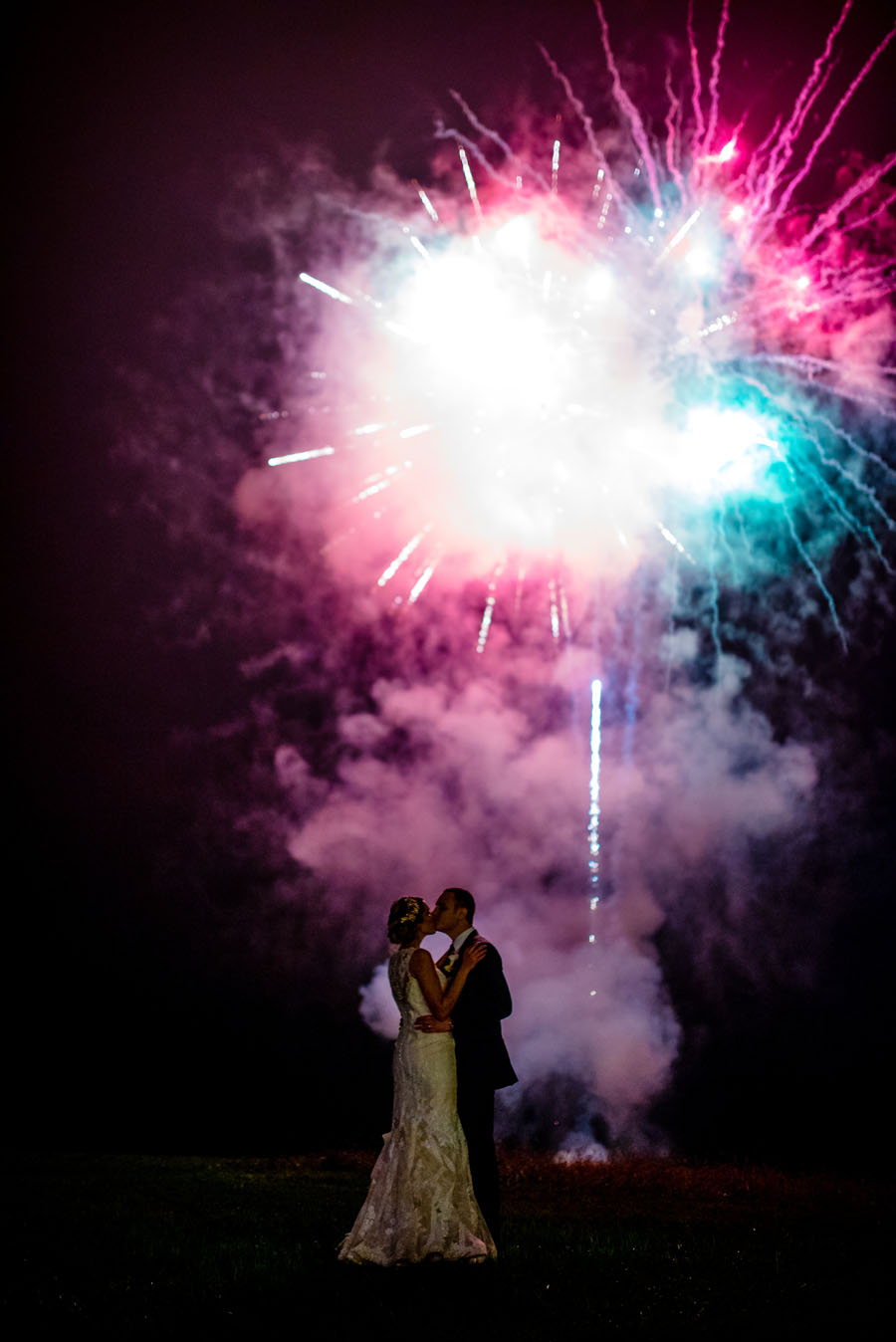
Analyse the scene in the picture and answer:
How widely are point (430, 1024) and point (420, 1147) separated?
1.99 feet

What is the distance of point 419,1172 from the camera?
5.30 meters

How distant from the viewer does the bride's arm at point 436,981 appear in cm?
542

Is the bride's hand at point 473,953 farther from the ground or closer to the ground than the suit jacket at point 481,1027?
farther from the ground

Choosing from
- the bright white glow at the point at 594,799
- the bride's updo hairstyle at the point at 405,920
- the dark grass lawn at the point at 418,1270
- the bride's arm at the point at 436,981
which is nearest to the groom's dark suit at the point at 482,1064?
the bride's arm at the point at 436,981

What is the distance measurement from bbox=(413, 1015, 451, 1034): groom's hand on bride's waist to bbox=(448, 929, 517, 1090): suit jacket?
0.62 feet

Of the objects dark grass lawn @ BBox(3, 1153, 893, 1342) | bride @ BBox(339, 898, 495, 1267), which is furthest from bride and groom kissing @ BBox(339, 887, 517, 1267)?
dark grass lawn @ BBox(3, 1153, 893, 1342)

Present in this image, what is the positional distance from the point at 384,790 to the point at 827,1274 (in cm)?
1706

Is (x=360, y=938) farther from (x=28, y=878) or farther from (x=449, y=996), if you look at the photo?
(x=449, y=996)

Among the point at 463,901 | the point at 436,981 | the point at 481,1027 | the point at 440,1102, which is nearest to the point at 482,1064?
the point at 481,1027

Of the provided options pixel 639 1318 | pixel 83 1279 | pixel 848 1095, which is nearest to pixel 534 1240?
pixel 639 1318

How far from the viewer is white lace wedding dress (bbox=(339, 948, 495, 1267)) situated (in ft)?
17.1

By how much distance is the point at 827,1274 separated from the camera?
5.77 metres

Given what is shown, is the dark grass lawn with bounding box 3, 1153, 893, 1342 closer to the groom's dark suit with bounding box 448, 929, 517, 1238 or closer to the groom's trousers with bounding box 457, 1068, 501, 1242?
the groom's trousers with bounding box 457, 1068, 501, 1242

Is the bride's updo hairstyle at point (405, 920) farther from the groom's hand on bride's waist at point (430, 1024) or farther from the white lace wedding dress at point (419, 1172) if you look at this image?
the groom's hand on bride's waist at point (430, 1024)
